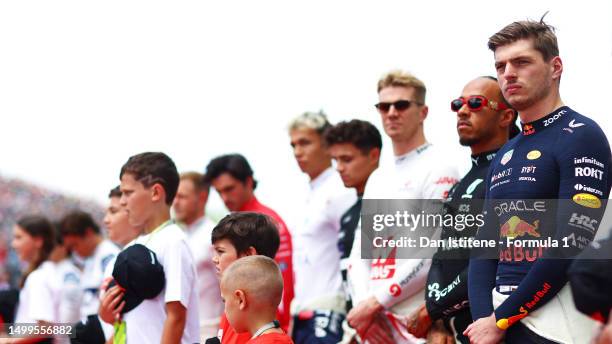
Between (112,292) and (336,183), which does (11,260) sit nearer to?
(336,183)

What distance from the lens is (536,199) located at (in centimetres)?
397

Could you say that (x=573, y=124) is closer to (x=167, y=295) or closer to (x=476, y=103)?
(x=476, y=103)

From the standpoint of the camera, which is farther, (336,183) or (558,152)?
(336,183)

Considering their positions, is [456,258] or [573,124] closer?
[573,124]

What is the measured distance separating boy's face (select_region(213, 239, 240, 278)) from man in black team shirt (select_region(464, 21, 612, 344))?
128 cm

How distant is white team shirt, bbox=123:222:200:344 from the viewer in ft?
17.3

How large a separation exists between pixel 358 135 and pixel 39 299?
3.14m

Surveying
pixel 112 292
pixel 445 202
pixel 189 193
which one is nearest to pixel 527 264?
pixel 445 202

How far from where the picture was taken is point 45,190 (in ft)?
53.7

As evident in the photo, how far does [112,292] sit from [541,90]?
2.79 metres

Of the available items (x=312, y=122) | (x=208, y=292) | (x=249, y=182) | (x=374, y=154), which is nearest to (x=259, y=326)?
(x=374, y=154)

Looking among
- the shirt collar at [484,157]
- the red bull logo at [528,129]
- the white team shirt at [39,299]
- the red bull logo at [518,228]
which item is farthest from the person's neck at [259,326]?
the white team shirt at [39,299]

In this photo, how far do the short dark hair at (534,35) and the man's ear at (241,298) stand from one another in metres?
1.68
